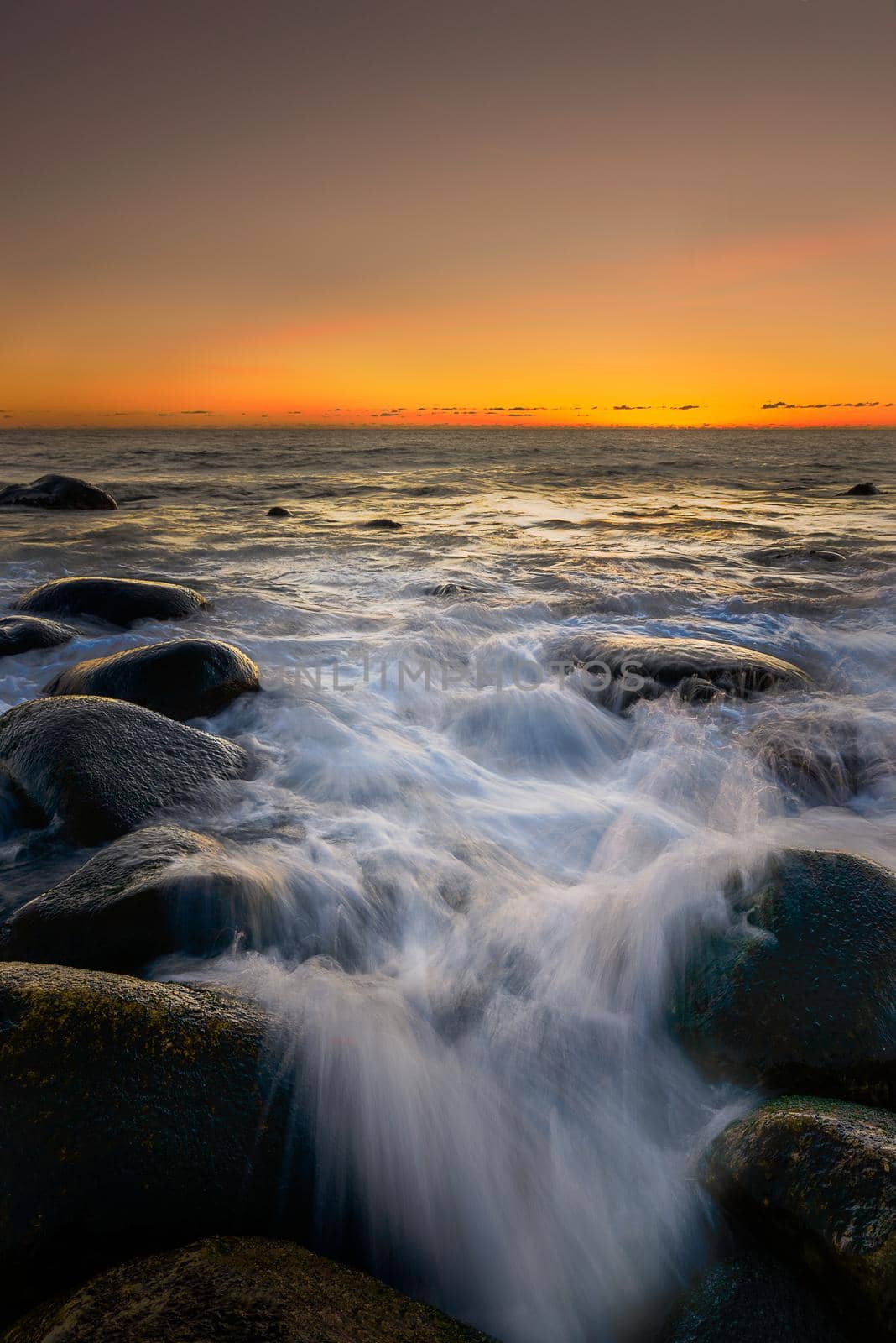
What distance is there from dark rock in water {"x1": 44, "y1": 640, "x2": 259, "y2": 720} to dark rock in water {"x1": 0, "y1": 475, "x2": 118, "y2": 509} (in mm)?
12956

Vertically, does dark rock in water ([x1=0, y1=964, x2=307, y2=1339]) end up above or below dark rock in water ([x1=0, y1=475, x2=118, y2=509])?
below

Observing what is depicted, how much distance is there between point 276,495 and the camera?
69.1 ft

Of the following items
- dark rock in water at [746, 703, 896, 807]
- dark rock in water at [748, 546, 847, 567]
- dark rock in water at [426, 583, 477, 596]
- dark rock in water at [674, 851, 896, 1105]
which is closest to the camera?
dark rock in water at [674, 851, 896, 1105]

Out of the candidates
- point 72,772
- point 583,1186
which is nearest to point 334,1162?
point 583,1186

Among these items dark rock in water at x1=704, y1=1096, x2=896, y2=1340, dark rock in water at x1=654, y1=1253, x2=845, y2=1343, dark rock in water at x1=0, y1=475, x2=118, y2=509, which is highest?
dark rock in water at x1=0, y1=475, x2=118, y2=509

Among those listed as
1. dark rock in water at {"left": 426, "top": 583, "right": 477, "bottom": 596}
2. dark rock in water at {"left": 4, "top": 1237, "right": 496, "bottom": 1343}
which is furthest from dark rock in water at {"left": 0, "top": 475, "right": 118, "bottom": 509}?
dark rock in water at {"left": 4, "top": 1237, "right": 496, "bottom": 1343}

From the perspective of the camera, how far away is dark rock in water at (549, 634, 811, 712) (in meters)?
5.39

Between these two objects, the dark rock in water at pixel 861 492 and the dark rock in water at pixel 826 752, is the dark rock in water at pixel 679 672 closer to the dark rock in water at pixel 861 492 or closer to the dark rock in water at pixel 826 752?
the dark rock in water at pixel 826 752

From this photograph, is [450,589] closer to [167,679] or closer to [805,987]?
[167,679]

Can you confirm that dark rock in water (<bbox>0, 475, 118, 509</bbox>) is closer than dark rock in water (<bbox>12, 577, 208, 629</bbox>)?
No

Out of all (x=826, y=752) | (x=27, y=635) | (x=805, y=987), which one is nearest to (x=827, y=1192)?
(x=805, y=987)

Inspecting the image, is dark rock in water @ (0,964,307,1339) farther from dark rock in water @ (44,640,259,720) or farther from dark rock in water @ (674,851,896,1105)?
dark rock in water @ (44,640,259,720)

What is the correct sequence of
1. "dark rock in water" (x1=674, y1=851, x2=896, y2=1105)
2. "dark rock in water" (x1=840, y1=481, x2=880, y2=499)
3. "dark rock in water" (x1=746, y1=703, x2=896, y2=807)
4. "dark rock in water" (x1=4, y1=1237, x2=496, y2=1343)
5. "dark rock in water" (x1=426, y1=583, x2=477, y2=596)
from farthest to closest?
1. "dark rock in water" (x1=840, y1=481, x2=880, y2=499)
2. "dark rock in water" (x1=426, y1=583, x2=477, y2=596)
3. "dark rock in water" (x1=746, y1=703, x2=896, y2=807)
4. "dark rock in water" (x1=674, y1=851, x2=896, y2=1105)
5. "dark rock in water" (x1=4, y1=1237, x2=496, y2=1343)

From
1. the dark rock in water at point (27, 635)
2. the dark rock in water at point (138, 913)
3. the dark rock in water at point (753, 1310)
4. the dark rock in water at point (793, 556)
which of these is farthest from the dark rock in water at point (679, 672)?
the dark rock in water at point (793, 556)
